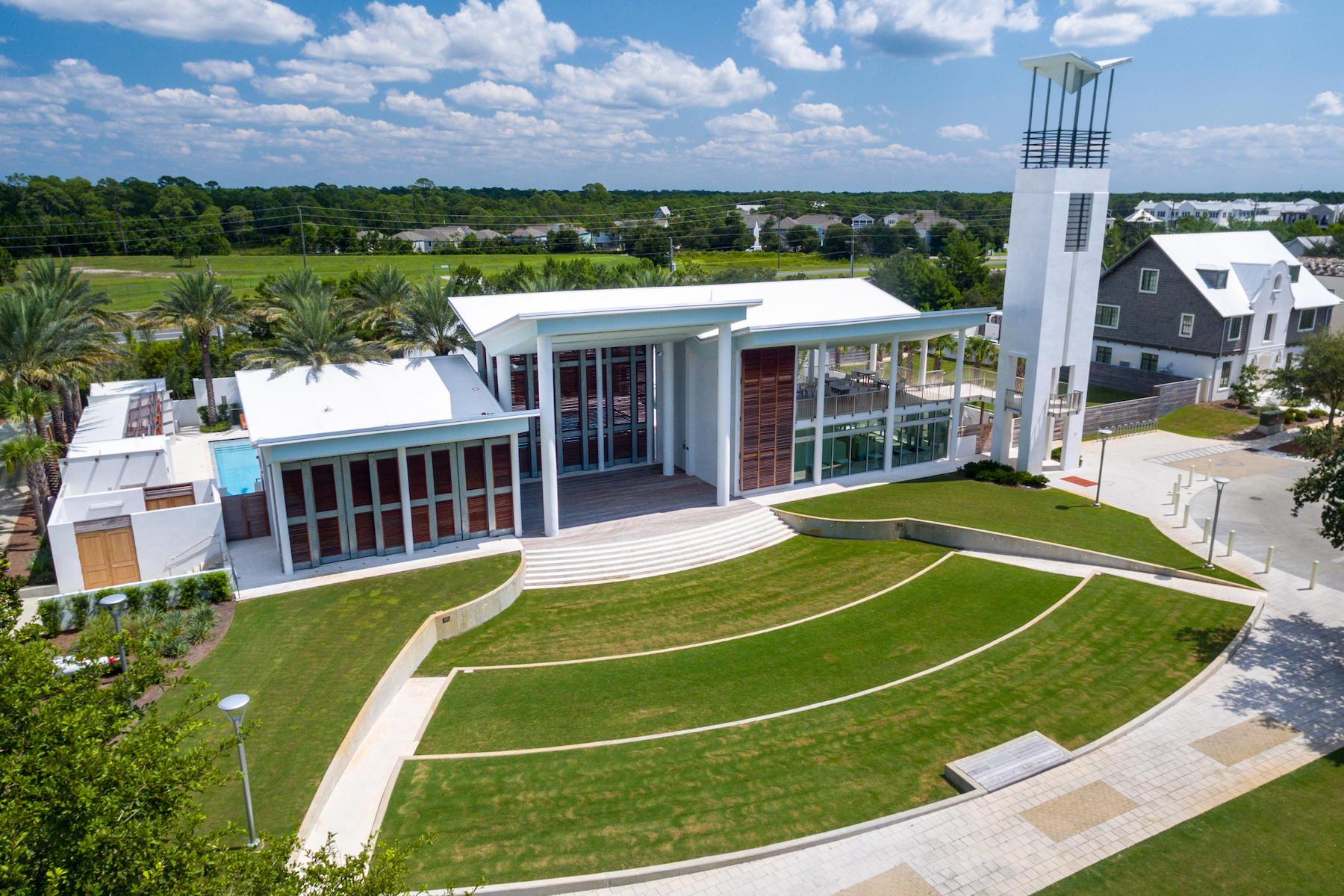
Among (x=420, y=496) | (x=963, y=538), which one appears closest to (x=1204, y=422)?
(x=963, y=538)

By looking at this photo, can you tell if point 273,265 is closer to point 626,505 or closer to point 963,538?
point 626,505

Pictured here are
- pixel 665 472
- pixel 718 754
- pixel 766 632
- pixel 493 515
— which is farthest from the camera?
pixel 665 472

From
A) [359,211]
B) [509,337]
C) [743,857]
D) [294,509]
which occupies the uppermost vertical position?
[359,211]

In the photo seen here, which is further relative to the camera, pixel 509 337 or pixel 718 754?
pixel 509 337

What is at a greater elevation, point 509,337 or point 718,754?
point 509,337

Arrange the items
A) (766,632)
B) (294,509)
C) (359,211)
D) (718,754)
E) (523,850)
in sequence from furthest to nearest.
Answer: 1. (359,211)
2. (294,509)
3. (766,632)
4. (718,754)
5. (523,850)

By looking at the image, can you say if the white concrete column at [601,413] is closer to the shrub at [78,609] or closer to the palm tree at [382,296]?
the palm tree at [382,296]

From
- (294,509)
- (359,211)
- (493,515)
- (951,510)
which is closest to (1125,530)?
(951,510)

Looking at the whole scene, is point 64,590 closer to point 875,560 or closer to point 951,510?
point 875,560
